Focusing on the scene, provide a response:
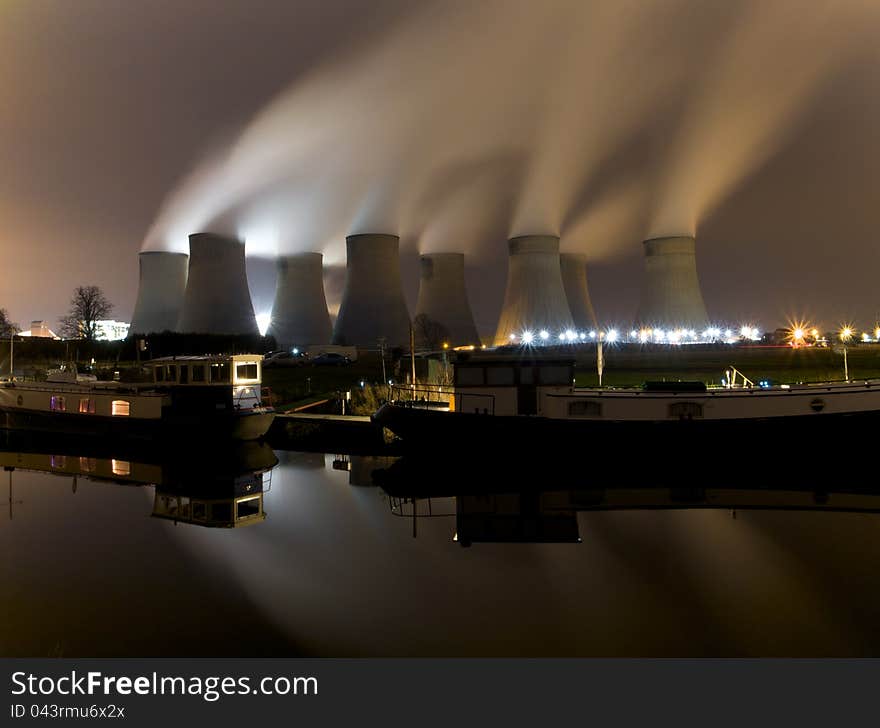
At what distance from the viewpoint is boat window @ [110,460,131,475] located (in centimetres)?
1553

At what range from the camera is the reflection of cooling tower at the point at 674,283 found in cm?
4378

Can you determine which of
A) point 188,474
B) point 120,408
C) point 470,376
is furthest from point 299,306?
point 470,376

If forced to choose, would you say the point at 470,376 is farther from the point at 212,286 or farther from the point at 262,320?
the point at 262,320

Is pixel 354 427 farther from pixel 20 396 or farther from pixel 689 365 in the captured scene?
pixel 689 365

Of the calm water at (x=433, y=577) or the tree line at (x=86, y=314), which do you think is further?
the tree line at (x=86, y=314)

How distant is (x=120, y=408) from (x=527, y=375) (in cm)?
1139

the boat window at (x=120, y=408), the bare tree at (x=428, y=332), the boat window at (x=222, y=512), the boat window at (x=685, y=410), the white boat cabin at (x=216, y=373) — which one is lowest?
the boat window at (x=222, y=512)

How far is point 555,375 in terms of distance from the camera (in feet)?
49.0

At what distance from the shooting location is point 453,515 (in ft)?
36.9

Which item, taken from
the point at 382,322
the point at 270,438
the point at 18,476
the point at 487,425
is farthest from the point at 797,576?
the point at 382,322

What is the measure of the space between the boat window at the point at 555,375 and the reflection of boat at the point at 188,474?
241 inches

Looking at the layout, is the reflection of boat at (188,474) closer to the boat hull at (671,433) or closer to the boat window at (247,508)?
the boat window at (247,508)

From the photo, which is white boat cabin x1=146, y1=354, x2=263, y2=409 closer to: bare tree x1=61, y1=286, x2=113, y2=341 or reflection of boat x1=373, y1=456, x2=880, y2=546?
reflection of boat x1=373, y1=456, x2=880, y2=546

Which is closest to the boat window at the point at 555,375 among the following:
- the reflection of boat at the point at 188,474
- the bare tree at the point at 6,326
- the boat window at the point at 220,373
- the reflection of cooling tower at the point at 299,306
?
the reflection of boat at the point at 188,474
